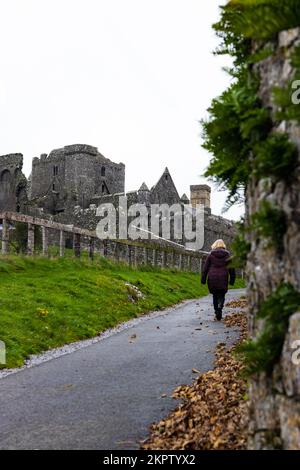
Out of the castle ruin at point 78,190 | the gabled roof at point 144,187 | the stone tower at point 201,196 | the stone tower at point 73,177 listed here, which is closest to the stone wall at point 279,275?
the castle ruin at point 78,190

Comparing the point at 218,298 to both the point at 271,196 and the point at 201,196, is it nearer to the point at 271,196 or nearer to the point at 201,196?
the point at 271,196

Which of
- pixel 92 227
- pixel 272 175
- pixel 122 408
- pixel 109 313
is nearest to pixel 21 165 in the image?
pixel 92 227

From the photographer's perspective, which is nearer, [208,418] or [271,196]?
[271,196]

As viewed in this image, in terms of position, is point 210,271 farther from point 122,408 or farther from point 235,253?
point 235,253

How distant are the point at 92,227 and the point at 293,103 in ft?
95.7

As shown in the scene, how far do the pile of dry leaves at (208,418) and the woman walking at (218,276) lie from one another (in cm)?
657

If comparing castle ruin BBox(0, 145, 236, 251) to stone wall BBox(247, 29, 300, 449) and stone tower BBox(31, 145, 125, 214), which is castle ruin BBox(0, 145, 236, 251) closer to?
stone tower BBox(31, 145, 125, 214)

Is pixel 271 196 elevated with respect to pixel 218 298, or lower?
elevated

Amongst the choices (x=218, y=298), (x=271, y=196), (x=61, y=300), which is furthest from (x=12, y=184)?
(x=271, y=196)

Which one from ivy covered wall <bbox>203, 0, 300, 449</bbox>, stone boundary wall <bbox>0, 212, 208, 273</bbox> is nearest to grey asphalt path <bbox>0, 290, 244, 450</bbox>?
ivy covered wall <bbox>203, 0, 300, 449</bbox>

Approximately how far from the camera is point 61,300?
13.1m

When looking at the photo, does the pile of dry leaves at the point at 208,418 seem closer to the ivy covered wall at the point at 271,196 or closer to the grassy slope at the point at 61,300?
the ivy covered wall at the point at 271,196

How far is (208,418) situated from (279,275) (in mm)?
2420

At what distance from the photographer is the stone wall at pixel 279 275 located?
119 inches
